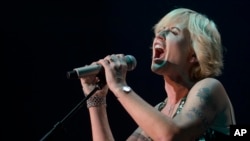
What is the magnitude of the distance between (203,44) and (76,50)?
3.36 feet

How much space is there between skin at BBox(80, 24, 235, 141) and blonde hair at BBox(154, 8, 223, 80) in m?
0.02

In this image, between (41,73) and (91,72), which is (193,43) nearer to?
(91,72)

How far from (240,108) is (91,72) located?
0.91 metres

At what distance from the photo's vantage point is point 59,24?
2359mm

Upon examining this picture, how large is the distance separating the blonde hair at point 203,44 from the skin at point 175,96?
0.07 ft

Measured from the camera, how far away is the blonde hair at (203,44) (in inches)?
57.7

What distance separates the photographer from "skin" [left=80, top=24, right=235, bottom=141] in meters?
1.26

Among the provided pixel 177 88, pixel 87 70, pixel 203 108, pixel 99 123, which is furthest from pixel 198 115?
pixel 99 123

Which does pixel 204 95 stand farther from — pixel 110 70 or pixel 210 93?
pixel 110 70

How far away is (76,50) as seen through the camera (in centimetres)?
238

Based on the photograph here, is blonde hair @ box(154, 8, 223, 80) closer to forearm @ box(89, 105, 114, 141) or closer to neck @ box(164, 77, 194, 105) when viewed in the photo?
neck @ box(164, 77, 194, 105)

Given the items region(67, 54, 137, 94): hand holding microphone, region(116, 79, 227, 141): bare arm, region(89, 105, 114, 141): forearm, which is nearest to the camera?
region(116, 79, 227, 141): bare arm

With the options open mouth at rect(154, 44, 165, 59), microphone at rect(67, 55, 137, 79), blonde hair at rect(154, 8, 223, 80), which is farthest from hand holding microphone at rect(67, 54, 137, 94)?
blonde hair at rect(154, 8, 223, 80)

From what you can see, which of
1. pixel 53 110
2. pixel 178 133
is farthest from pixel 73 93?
pixel 178 133
